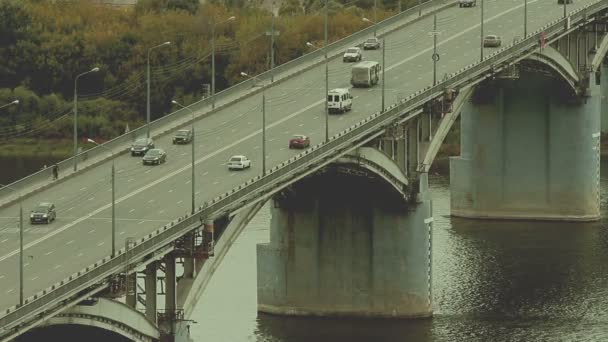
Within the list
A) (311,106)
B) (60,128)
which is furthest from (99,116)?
(311,106)

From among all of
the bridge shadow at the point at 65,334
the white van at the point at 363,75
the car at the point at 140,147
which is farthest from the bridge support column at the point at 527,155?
the bridge shadow at the point at 65,334

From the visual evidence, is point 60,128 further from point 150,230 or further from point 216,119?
point 150,230

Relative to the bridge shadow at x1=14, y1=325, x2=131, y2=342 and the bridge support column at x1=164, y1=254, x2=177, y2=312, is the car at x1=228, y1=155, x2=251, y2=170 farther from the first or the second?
the bridge shadow at x1=14, y1=325, x2=131, y2=342

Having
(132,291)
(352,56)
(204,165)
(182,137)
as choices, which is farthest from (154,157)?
(352,56)

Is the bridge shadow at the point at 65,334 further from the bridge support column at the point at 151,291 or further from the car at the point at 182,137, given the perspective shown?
the car at the point at 182,137

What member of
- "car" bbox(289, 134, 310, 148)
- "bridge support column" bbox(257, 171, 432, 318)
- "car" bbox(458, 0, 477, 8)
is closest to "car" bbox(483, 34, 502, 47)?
"car" bbox(458, 0, 477, 8)
